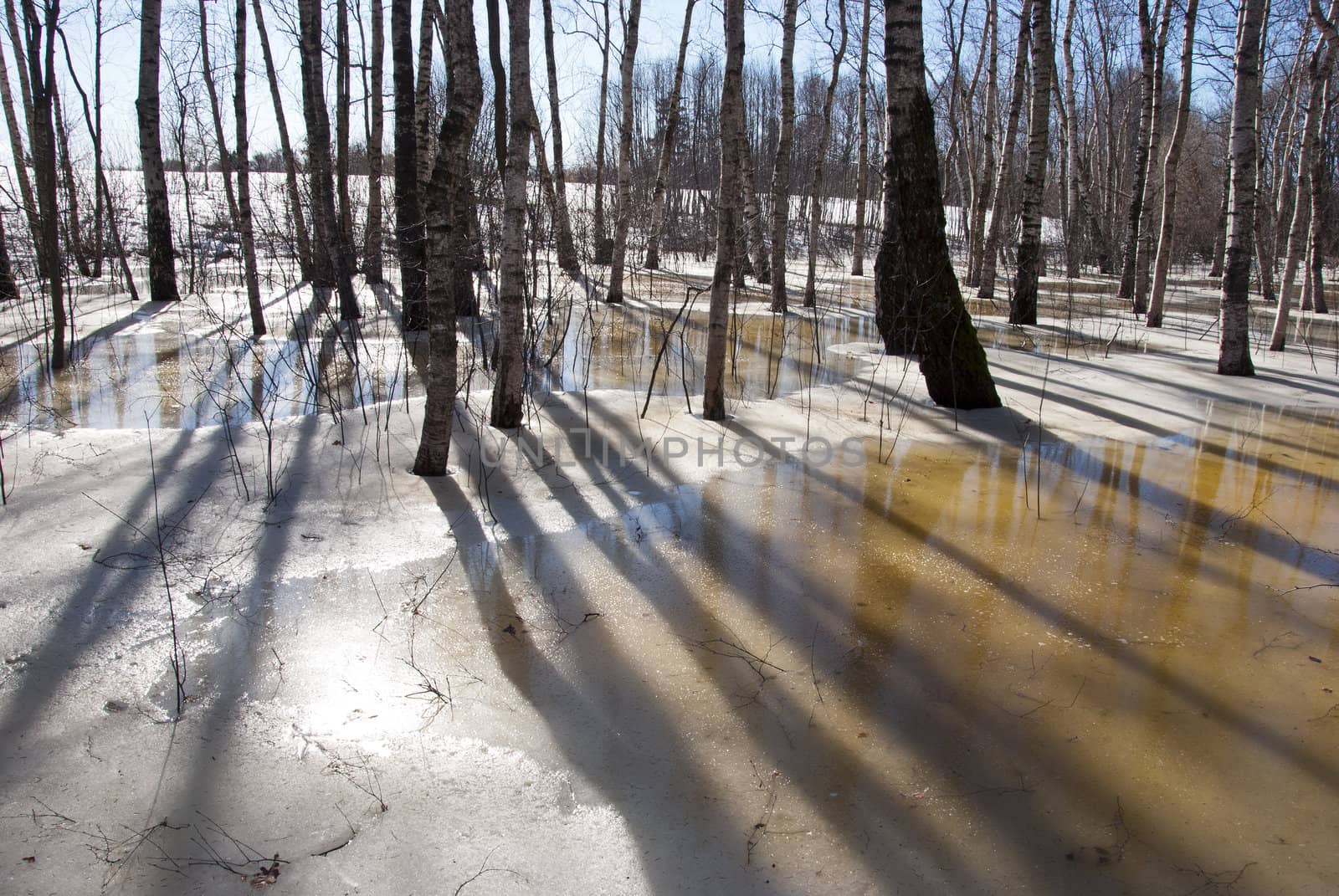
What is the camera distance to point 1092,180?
28.1 metres

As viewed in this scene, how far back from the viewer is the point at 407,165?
10.6 metres

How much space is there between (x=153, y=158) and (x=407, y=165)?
3751 millimetres

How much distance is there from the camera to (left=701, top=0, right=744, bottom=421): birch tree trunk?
570 centimetres

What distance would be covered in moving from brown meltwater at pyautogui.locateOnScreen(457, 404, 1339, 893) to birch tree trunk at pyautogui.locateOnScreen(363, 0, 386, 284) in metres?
10.6

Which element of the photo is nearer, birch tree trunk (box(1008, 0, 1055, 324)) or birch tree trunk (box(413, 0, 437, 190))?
birch tree trunk (box(413, 0, 437, 190))

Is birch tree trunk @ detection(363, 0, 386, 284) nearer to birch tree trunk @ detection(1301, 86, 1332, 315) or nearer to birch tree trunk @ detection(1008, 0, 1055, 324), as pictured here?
birch tree trunk @ detection(1008, 0, 1055, 324)

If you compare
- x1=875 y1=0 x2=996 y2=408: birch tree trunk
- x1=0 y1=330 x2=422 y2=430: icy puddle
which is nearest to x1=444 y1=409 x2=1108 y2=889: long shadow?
x1=0 y1=330 x2=422 y2=430: icy puddle

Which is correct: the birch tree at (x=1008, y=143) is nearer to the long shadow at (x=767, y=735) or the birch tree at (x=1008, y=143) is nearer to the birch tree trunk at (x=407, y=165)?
the birch tree trunk at (x=407, y=165)

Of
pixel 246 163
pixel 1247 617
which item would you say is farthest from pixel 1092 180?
pixel 1247 617

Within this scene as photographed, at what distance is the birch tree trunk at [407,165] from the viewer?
9.68 meters

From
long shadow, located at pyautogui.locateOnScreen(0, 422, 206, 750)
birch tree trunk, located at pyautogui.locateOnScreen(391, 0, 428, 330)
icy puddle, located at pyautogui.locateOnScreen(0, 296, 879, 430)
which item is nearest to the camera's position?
long shadow, located at pyautogui.locateOnScreen(0, 422, 206, 750)

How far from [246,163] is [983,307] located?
1016cm

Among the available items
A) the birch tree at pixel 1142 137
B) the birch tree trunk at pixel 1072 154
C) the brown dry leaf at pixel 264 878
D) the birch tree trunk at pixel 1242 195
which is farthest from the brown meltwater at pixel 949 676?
the birch tree trunk at pixel 1072 154

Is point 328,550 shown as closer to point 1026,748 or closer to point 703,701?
point 703,701
